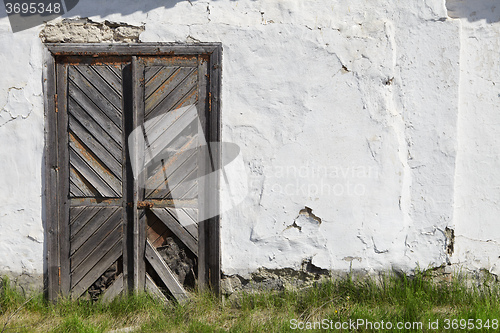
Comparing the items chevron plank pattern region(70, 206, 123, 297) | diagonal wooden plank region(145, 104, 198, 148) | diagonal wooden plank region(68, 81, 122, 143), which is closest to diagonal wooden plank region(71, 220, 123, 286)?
chevron plank pattern region(70, 206, 123, 297)

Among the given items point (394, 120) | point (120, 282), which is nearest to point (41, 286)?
point (120, 282)

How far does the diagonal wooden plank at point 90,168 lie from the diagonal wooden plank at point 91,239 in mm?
225

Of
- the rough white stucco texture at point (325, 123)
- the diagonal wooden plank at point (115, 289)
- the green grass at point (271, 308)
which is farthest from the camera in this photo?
the diagonal wooden plank at point (115, 289)

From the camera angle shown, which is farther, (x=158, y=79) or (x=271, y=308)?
(x=158, y=79)

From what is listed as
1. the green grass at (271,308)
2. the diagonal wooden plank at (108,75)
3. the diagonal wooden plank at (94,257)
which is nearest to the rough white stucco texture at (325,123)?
the green grass at (271,308)

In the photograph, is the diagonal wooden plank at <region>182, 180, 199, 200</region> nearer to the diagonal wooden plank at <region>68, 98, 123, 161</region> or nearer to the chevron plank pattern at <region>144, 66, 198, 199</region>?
the chevron plank pattern at <region>144, 66, 198, 199</region>

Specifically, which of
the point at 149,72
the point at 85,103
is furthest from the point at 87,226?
the point at 149,72

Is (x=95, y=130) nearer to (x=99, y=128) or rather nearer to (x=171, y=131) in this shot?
(x=99, y=128)

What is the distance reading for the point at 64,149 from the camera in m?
3.02

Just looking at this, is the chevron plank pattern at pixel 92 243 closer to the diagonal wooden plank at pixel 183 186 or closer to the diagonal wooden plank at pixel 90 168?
the diagonal wooden plank at pixel 90 168

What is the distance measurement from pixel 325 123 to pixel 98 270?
2.27 meters

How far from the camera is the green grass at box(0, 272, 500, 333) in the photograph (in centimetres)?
264

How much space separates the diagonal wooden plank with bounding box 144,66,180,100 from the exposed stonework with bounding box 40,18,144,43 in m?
0.32

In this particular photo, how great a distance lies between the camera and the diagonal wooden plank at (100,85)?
2998 mm
